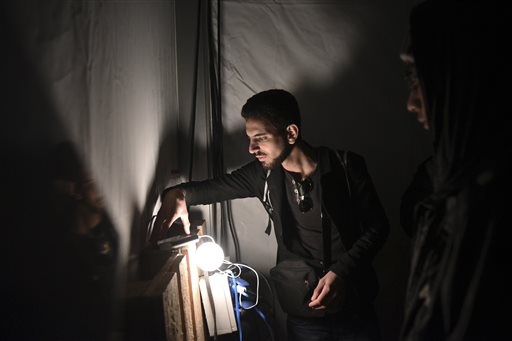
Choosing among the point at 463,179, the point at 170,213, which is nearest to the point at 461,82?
the point at 463,179

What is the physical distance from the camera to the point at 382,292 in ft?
6.34

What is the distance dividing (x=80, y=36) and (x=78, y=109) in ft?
0.45

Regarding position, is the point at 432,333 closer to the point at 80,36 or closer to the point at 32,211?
the point at 32,211

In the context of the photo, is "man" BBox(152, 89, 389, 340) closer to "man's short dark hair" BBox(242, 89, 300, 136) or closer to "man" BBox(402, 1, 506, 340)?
"man's short dark hair" BBox(242, 89, 300, 136)

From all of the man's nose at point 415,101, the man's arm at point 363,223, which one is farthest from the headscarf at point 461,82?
the man's arm at point 363,223

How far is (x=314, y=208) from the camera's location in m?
1.42

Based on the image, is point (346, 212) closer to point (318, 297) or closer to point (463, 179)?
point (318, 297)

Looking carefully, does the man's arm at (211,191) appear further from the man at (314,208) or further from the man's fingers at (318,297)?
the man's fingers at (318,297)

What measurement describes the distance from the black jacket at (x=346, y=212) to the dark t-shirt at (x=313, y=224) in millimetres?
24

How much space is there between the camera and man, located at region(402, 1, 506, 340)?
2.01 ft

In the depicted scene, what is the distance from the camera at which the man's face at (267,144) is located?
4.75 ft

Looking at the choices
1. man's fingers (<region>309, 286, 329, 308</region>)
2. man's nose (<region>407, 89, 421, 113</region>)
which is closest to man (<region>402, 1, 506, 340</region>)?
man's nose (<region>407, 89, 421, 113</region>)

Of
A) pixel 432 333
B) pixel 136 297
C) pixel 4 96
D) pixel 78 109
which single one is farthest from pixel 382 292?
pixel 4 96

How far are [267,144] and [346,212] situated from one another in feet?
1.38
